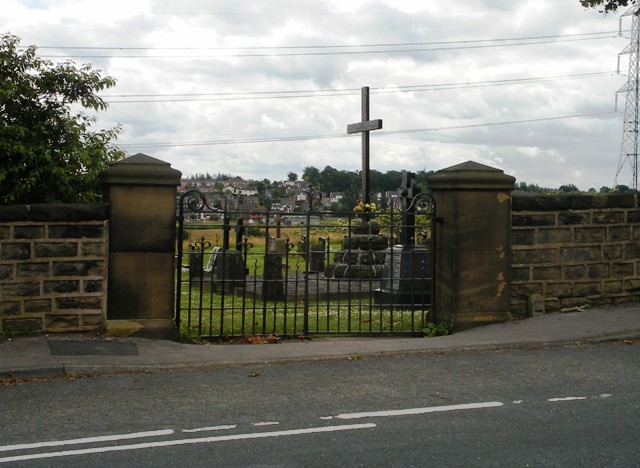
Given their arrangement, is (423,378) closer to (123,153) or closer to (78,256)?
(78,256)

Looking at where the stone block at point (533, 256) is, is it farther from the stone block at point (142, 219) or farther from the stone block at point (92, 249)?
the stone block at point (92, 249)

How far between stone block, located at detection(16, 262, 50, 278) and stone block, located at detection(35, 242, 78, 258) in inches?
4.4

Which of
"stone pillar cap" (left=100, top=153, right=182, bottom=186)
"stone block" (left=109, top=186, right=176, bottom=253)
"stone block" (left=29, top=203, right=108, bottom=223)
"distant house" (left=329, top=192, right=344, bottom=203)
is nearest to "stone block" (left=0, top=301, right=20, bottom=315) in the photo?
"stone block" (left=29, top=203, right=108, bottom=223)

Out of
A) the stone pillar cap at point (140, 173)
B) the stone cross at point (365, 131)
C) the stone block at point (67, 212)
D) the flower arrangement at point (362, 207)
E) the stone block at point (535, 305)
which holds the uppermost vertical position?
the stone cross at point (365, 131)

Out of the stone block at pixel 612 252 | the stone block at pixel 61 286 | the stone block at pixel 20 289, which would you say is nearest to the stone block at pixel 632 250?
the stone block at pixel 612 252

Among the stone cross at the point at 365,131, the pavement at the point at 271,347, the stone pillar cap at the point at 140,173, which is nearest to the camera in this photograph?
the pavement at the point at 271,347

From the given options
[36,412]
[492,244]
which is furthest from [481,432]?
[492,244]

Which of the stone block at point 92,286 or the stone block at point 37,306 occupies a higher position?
the stone block at point 92,286

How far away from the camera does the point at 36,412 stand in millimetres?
6531

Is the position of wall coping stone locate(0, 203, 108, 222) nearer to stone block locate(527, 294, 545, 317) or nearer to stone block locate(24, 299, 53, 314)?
stone block locate(24, 299, 53, 314)

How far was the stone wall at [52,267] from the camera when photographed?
9.16 meters

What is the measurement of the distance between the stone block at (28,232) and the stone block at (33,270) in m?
0.31

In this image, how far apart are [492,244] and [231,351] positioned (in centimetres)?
382

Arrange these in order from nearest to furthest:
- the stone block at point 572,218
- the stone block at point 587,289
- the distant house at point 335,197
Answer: the stone block at point 572,218 < the stone block at point 587,289 < the distant house at point 335,197
